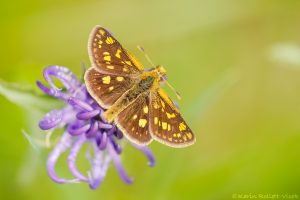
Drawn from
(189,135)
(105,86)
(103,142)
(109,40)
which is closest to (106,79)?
(105,86)

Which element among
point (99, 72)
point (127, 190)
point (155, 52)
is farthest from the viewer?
point (155, 52)

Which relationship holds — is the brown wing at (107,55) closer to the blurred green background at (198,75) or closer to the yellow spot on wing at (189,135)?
the yellow spot on wing at (189,135)

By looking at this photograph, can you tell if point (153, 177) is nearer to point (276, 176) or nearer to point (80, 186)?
point (80, 186)

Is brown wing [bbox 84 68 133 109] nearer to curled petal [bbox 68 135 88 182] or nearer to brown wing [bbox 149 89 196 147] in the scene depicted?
brown wing [bbox 149 89 196 147]

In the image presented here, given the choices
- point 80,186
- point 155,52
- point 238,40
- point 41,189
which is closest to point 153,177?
point 80,186

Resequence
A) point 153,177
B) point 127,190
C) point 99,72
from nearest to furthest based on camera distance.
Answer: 1. point 99,72
2. point 153,177
3. point 127,190

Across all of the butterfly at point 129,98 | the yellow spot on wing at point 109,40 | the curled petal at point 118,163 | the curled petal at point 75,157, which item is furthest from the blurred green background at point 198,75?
the yellow spot on wing at point 109,40
